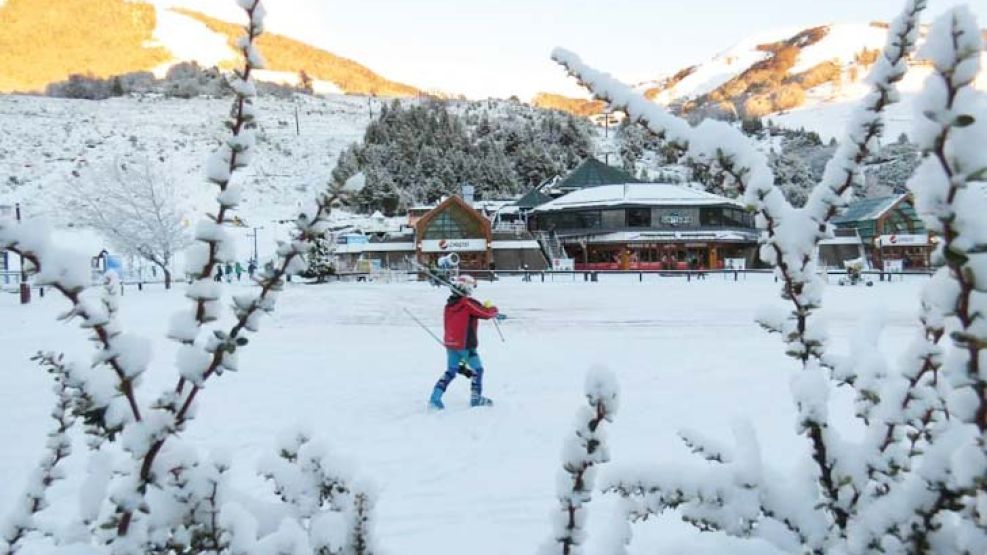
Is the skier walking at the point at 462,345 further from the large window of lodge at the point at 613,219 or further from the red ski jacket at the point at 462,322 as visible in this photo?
the large window of lodge at the point at 613,219

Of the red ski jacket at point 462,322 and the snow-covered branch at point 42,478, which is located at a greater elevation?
the snow-covered branch at point 42,478

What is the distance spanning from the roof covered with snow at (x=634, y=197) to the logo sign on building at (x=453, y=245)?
7504 mm

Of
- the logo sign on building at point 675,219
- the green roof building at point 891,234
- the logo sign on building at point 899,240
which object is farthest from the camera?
the logo sign on building at point 675,219

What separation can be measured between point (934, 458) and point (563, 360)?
31.5ft

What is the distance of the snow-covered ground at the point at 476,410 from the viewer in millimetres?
4090

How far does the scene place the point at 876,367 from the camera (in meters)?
1.31

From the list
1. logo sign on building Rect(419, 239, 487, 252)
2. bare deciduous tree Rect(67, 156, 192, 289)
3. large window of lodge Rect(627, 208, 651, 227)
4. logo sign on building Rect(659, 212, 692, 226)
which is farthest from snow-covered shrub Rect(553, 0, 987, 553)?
logo sign on building Rect(659, 212, 692, 226)

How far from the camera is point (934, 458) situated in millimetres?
1000

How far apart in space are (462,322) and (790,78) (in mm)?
162503

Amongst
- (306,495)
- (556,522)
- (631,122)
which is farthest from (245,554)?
(631,122)

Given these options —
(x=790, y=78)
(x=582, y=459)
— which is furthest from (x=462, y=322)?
(x=790, y=78)

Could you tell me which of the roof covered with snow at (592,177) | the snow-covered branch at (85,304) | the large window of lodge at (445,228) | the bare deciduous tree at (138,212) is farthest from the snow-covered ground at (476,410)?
the roof covered with snow at (592,177)

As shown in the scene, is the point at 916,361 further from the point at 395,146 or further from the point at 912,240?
the point at 395,146

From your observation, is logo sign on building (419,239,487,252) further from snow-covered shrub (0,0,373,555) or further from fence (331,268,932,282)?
snow-covered shrub (0,0,373,555)
